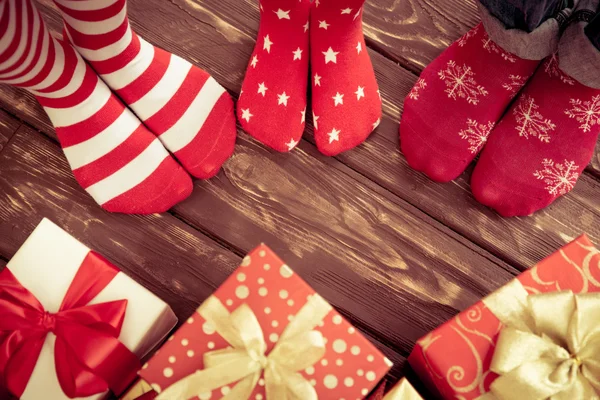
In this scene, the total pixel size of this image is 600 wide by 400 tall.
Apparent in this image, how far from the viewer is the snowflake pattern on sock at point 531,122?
78cm

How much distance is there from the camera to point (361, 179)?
2.71 ft

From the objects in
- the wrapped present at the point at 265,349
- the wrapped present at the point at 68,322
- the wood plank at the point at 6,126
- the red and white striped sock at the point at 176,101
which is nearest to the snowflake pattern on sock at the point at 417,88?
the red and white striped sock at the point at 176,101

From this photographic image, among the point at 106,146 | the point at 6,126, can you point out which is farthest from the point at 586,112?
the point at 6,126

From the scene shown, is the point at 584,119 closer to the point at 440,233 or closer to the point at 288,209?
the point at 440,233

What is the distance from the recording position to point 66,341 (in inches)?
24.1

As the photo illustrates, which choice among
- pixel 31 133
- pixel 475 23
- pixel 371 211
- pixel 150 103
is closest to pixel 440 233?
pixel 371 211

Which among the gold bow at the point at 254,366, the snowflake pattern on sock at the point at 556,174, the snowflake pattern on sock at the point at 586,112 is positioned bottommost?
the gold bow at the point at 254,366

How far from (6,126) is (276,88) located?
17.8 inches

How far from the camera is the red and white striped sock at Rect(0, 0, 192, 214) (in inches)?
27.8

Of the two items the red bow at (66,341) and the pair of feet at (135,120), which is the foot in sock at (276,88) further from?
the red bow at (66,341)

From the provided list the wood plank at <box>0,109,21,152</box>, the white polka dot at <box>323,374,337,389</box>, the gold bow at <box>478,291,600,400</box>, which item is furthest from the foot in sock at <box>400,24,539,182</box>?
the wood plank at <box>0,109,21,152</box>

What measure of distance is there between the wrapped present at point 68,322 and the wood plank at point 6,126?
249 mm

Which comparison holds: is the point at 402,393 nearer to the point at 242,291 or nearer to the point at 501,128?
the point at 242,291

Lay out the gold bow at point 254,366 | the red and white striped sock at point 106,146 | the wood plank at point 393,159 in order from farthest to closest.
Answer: the wood plank at point 393,159
the red and white striped sock at point 106,146
the gold bow at point 254,366
